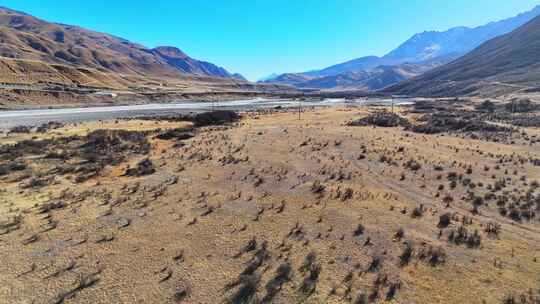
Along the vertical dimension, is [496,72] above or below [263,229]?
above

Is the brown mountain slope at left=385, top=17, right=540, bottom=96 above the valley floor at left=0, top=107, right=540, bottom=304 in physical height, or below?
above

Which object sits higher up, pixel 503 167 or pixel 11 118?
pixel 11 118

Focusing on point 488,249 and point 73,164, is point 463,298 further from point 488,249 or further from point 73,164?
point 73,164

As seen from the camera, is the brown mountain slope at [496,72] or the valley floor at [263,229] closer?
the valley floor at [263,229]

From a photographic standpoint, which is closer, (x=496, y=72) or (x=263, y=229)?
(x=263, y=229)

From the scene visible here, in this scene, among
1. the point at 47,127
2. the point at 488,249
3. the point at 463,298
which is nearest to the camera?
the point at 463,298

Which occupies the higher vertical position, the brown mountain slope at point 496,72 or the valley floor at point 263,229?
the brown mountain slope at point 496,72

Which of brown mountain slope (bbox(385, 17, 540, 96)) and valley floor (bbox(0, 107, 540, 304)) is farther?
brown mountain slope (bbox(385, 17, 540, 96))

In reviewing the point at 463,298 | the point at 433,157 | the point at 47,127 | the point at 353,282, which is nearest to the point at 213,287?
the point at 353,282
